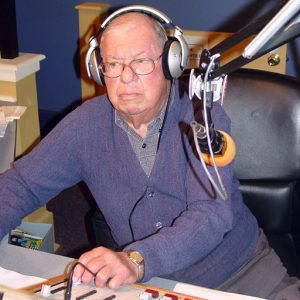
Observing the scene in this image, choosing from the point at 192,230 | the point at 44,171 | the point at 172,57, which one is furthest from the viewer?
the point at 44,171

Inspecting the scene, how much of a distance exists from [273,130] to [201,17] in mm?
1480

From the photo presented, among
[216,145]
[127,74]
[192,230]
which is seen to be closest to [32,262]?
[192,230]

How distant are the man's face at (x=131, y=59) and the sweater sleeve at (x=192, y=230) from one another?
0.15m

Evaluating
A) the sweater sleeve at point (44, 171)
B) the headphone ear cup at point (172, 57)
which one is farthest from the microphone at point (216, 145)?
the sweater sleeve at point (44, 171)

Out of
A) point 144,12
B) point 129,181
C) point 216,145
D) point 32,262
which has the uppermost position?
point 144,12

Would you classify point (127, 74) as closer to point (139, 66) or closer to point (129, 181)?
point (139, 66)

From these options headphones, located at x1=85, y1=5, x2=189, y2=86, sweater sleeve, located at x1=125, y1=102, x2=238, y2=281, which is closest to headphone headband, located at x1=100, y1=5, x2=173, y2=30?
headphones, located at x1=85, y1=5, x2=189, y2=86

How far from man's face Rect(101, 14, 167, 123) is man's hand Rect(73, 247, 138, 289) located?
0.38m

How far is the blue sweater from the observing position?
1.29 metres

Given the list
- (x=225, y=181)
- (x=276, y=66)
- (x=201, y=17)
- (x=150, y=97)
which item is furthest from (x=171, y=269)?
(x=201, y=17)

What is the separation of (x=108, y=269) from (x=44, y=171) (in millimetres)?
413

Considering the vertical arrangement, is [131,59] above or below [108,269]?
above

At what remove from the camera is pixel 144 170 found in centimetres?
132

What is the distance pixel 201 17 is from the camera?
282 cm
